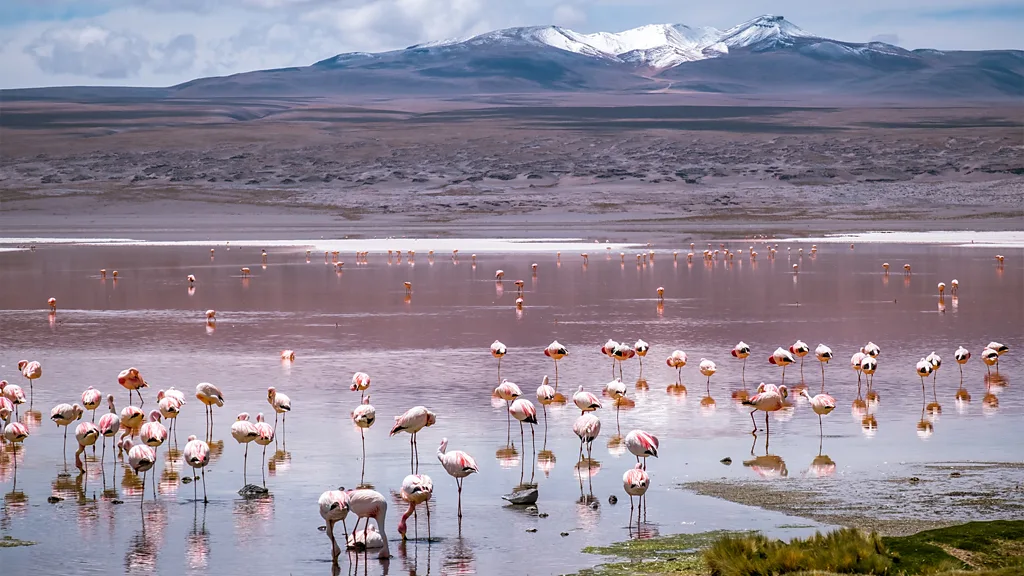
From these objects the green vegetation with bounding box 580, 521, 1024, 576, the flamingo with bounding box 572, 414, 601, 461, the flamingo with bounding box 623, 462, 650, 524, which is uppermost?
the flamingo with bounding box 572, 414, 601, 461

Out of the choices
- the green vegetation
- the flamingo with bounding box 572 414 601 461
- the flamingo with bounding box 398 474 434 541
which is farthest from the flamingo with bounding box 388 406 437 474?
the green vegetation

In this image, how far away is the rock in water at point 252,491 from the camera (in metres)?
10.8

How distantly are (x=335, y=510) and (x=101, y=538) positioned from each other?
2.00m

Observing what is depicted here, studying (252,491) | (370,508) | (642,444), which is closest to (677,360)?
(642,444)

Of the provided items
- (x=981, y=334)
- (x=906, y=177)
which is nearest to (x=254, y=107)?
(x=906, y=177)

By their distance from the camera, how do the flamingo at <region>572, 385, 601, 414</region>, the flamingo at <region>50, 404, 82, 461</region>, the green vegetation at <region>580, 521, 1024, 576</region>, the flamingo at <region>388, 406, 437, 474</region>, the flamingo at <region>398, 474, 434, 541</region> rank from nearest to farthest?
the green vegetation at <region>580, 521, 1024, 576</region>, the flamingo at <region>398, 474, 434, 541</region>, the flamingo at <region>388, 406, 437, 474</region>, the flamingo at <region>50, 404, 82, 461</region>, the flamingo at <region>572, 385, 601, 414</region>

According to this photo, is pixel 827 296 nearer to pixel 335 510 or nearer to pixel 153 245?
pixel 335 510

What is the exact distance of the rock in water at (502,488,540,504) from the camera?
34.6 ft

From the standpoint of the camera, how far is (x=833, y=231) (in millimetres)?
56406

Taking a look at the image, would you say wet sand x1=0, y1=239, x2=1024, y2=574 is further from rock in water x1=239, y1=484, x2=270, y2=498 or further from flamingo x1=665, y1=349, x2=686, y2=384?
flamingo x1=665, y1=349, x2=686, y2=384

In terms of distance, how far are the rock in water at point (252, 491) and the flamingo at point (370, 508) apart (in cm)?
181

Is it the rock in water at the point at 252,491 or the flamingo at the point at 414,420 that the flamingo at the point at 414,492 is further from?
the rock in water at the point at 252,491

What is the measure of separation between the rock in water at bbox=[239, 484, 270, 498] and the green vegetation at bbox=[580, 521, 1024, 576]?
3038mm

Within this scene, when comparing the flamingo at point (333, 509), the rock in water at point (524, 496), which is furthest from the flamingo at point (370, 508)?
the rock in water at point (524, 496)
